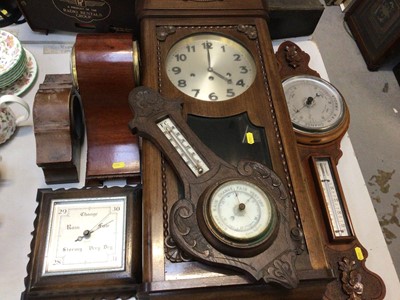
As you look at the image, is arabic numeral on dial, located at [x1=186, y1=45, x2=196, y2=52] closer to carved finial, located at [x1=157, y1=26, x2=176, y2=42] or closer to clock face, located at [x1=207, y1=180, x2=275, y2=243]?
carved finial, located at [x1=157, y1=26, x2=176, y2=42]

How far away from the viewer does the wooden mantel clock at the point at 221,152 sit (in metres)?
0.79

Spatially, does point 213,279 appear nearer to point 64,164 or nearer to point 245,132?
point 245,132

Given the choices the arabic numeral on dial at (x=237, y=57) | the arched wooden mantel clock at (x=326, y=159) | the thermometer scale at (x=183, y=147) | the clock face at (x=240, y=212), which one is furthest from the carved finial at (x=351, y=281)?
the arabic numeral on dial at (x=237, y=57)

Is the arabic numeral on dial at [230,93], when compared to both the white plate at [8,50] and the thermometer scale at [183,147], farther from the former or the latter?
the white plate at [8,50]

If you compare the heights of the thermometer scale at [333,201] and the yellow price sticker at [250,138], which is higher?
the yellow price sticker at [250,138]

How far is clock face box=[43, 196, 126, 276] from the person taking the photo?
95cm

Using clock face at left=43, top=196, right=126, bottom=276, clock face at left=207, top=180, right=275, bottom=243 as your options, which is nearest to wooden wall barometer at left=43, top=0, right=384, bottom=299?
clock face at left=207, top=180, right=275, bottom=243

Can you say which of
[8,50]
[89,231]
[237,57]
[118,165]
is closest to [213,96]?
[237,57]

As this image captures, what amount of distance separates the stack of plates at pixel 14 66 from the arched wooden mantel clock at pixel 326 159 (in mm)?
821

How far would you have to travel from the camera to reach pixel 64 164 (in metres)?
1.08

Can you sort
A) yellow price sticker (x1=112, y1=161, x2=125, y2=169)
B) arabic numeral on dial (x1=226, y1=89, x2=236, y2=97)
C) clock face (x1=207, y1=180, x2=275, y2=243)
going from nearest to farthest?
clock face (x1=207, y1=180, x2=275, y2=243) → arabic numeral on dial (x1=226, y1=89, x2=236, y2=97) → yellow price sticker (x1=112, y1=161, x2=125, y2=169)

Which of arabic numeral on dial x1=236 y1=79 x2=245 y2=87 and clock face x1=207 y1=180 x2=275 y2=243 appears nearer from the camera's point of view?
clock face x1=207 y1=180 x2=275 y2=243

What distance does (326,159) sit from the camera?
3.99ft

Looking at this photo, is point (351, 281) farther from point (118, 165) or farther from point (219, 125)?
point (118, 165)
